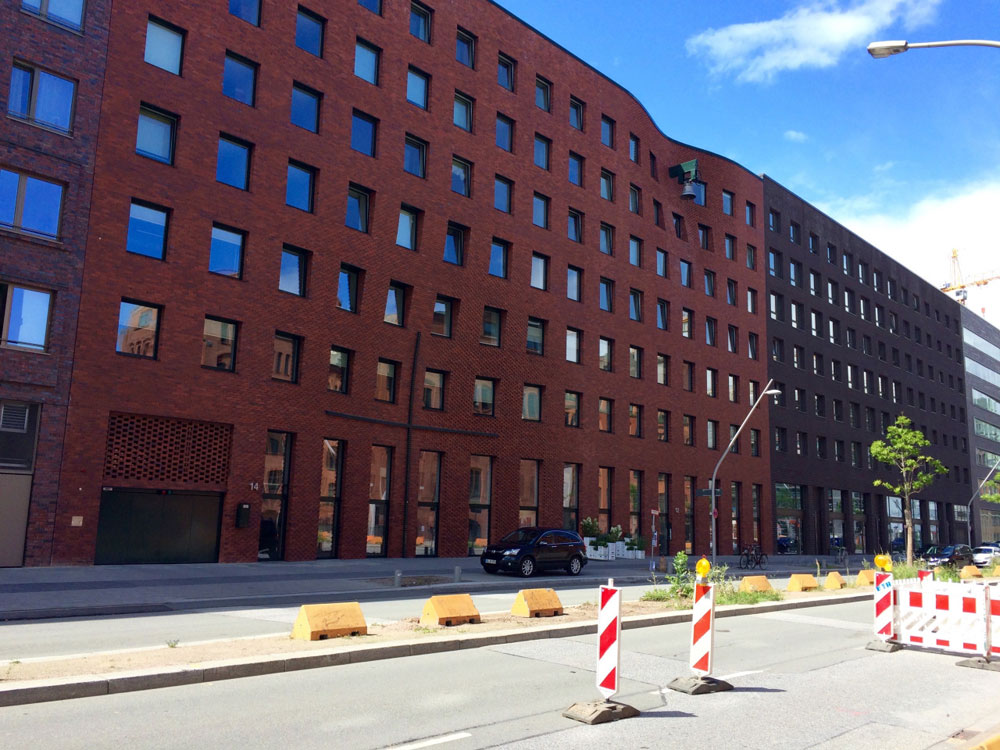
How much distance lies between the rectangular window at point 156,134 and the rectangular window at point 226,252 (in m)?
2.60

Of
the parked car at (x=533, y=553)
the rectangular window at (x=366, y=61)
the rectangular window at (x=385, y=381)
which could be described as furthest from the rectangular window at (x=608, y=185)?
the parked car at (x=533, y=553)

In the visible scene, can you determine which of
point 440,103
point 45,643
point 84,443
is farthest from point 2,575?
point 440,103

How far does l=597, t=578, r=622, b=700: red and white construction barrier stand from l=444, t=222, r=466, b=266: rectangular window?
27070 millimetres

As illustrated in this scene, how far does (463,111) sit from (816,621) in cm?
2602

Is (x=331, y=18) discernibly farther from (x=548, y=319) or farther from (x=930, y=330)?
(x=930, y=330)

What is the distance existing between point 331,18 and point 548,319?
15389 millimetres

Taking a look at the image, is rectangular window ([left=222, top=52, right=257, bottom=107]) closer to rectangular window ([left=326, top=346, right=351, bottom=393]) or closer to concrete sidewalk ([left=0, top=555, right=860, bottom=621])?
rectangular window ([left=326, top=346, right=351, bottom=393])

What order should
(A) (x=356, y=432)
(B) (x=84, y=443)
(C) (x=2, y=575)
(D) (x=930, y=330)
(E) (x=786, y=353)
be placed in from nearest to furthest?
(C) (x=2, y=575)
(B) (x=84, y=443)
(A) (x=356, y=432)
(E) (x=786, y=353)
(D) (x=930, y=330)

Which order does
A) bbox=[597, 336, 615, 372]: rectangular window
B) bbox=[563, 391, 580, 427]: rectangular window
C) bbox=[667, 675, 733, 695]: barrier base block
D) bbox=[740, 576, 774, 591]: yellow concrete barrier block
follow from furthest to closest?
bbox=[597, 336, 615, 372]: rectangular window < bbox=[563, 391, 580, 427]: rectangular window < bbox=[740, 576, 774, 591]: yellow concrete barrier block < bbox=[667, 675, 733, 695]: barrier base block

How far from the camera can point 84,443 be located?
2230 cm

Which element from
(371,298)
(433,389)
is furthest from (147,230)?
(433,389)

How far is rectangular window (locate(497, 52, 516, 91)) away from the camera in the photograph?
36.8 meters

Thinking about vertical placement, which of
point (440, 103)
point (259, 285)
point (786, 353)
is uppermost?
point (440, 103)

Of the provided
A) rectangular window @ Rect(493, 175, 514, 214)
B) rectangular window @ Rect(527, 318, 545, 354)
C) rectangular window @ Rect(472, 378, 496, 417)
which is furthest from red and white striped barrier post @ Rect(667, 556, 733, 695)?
rectangular window @ Rect(493, 175, 514, 214)
